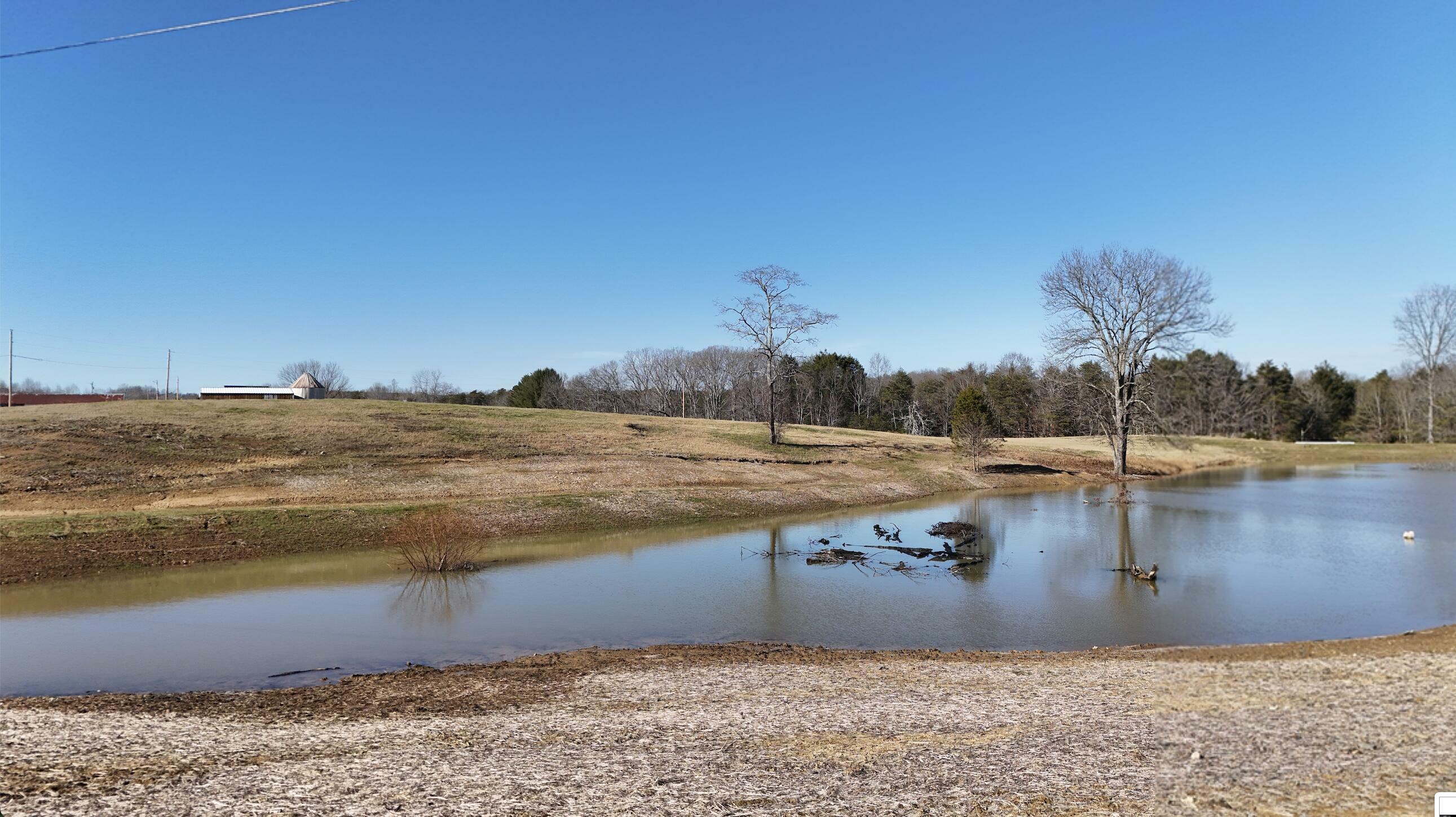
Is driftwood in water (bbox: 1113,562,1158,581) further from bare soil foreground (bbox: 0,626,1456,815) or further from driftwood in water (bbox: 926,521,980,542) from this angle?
bare soil foreground (bbox: 0,626,1456,815)

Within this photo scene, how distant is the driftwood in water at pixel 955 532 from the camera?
2623 centimetres

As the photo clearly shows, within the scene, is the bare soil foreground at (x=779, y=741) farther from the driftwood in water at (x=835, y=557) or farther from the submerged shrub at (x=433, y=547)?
the driftwood in water at (x=835, y=557)

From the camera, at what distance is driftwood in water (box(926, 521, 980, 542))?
26.2m

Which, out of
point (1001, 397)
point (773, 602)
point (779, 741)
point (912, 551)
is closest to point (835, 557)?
point (912, 551)

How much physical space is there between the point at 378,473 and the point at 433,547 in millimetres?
13707

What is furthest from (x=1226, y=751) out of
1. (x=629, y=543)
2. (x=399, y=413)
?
(x=399, y=413)

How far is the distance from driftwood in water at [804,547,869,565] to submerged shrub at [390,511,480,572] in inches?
373

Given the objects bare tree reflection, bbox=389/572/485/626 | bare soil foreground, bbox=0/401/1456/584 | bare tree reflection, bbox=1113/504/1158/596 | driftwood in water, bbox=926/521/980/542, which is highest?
bare soil foreground, bbox=0/401/1456/584

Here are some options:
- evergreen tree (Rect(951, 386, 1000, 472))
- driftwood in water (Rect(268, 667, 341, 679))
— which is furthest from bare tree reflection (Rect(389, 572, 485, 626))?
evergreen tree (Rect(951, 386, 1000, 472))

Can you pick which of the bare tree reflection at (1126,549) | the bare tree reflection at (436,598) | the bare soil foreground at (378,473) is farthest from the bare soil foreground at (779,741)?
the bare soil foreground at (378,473)

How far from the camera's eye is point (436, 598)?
18.3 meters

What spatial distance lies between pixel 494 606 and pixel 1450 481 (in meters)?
52.7

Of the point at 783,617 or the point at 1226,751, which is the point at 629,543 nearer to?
the point at 783,617

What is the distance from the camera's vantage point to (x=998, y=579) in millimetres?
19672
